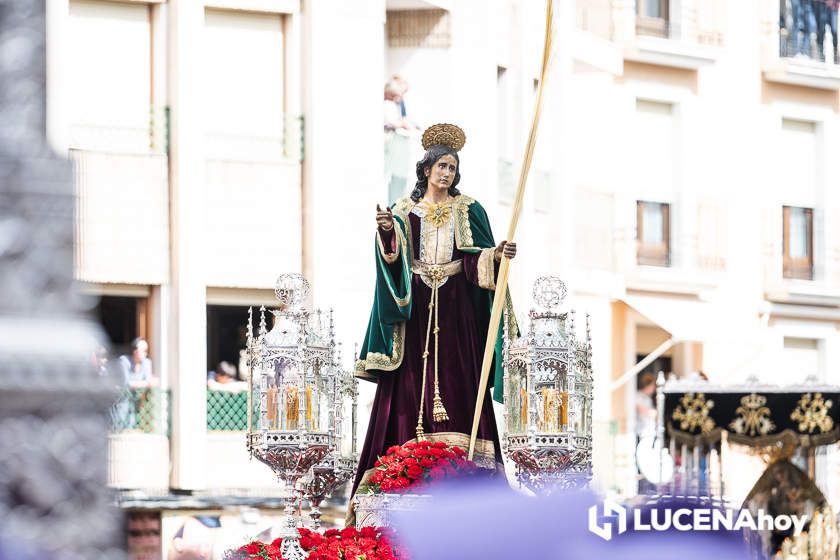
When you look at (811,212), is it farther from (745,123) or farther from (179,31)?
(179,31)

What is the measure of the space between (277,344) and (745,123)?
77.0 ft

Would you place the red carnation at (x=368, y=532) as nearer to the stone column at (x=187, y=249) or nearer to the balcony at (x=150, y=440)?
the balcony at (x=150, y=440)

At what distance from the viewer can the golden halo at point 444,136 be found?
34.1 feet

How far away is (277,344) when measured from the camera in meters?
10.3

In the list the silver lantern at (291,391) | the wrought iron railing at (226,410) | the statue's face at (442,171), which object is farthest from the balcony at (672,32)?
the silver lantern at (291,391)

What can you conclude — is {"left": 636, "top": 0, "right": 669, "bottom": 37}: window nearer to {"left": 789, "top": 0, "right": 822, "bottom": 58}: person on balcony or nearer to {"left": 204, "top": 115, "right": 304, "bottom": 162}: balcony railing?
{"left": 789, "top": 0, "right": 822, "bottom": 58}: person on balcony

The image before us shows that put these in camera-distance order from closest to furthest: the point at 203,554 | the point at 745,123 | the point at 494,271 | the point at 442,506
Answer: the point at 442,506, the point at 494,271, the point at 203,554, the point at 745,123

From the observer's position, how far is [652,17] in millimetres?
31500

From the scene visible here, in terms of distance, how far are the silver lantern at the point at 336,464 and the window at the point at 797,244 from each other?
22.8 meters

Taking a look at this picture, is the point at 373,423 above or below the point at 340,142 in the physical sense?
below

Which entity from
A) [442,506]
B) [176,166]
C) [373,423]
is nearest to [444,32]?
[176,166]

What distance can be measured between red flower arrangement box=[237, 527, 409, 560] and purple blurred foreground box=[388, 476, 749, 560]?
891 millimetres

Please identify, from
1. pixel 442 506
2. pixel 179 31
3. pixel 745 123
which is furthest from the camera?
pixel 745 123

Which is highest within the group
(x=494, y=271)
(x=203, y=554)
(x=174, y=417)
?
(x=494, y=271)
